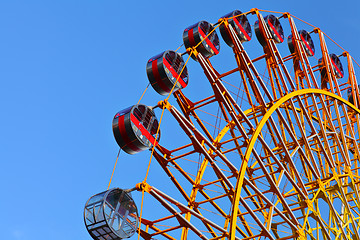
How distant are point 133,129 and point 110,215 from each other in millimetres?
2867

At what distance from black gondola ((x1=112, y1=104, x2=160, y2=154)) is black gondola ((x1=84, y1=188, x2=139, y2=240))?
1696 millimetres

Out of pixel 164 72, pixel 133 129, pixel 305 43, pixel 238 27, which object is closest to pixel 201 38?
pixel 238 27

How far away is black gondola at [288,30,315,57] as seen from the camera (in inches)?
1029

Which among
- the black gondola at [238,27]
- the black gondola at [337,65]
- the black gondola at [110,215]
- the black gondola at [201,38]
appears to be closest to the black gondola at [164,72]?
the black gondola at [201,38]

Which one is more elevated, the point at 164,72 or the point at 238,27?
the point at 238,27

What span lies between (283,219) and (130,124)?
6843 millimetres

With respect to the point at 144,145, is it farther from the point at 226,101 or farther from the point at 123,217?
the point at 226,101

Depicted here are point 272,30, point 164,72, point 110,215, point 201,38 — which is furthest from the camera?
point 272,30

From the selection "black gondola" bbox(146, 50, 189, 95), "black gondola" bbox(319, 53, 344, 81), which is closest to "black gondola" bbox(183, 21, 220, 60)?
"black gondola" bbox(146, 50, 189, 95)

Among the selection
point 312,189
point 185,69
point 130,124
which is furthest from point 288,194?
point 130,124

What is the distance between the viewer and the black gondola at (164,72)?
60.7 ft

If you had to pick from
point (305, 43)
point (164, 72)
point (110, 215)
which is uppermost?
point (305, 43)

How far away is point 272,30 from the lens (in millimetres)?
23531

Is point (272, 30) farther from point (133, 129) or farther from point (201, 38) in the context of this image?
point (133, 129)
